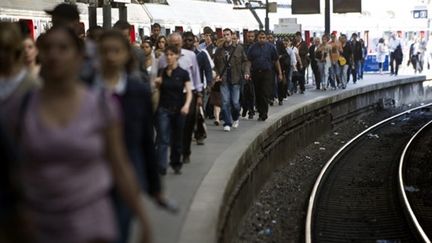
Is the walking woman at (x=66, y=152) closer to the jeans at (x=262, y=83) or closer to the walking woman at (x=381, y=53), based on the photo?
the jeans at (x=262, y=83)

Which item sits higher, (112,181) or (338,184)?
(112,181)

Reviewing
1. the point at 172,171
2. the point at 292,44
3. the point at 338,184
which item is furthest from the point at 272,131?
the point at 292,44

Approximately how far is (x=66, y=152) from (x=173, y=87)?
5.62 meters

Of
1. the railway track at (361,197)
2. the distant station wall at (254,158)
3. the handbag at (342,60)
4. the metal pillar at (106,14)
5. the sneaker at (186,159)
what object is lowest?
the railway track at (361,197)

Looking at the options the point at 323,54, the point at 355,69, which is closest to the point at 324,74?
the point at 323,54

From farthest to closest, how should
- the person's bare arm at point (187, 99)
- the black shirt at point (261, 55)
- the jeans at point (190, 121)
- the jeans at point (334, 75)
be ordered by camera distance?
the jeans at point (334, 75) → the black shirt at point (261, 55) → the jeans at point (190, 121) → the person's bare arm at point (187, 99)

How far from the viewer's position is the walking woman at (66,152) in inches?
128

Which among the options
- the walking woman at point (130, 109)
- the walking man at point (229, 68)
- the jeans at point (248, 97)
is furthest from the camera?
the jeans at point (248, 97)

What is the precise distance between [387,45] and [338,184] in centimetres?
2149

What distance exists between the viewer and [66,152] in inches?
128

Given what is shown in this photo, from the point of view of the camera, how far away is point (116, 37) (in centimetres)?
408

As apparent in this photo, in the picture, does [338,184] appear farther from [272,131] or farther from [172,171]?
[172,171]

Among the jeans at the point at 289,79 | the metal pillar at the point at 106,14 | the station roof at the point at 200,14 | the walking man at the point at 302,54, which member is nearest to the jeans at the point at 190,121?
the metal pillar at the point at 106,14

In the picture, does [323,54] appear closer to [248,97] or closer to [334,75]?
[334,75]
